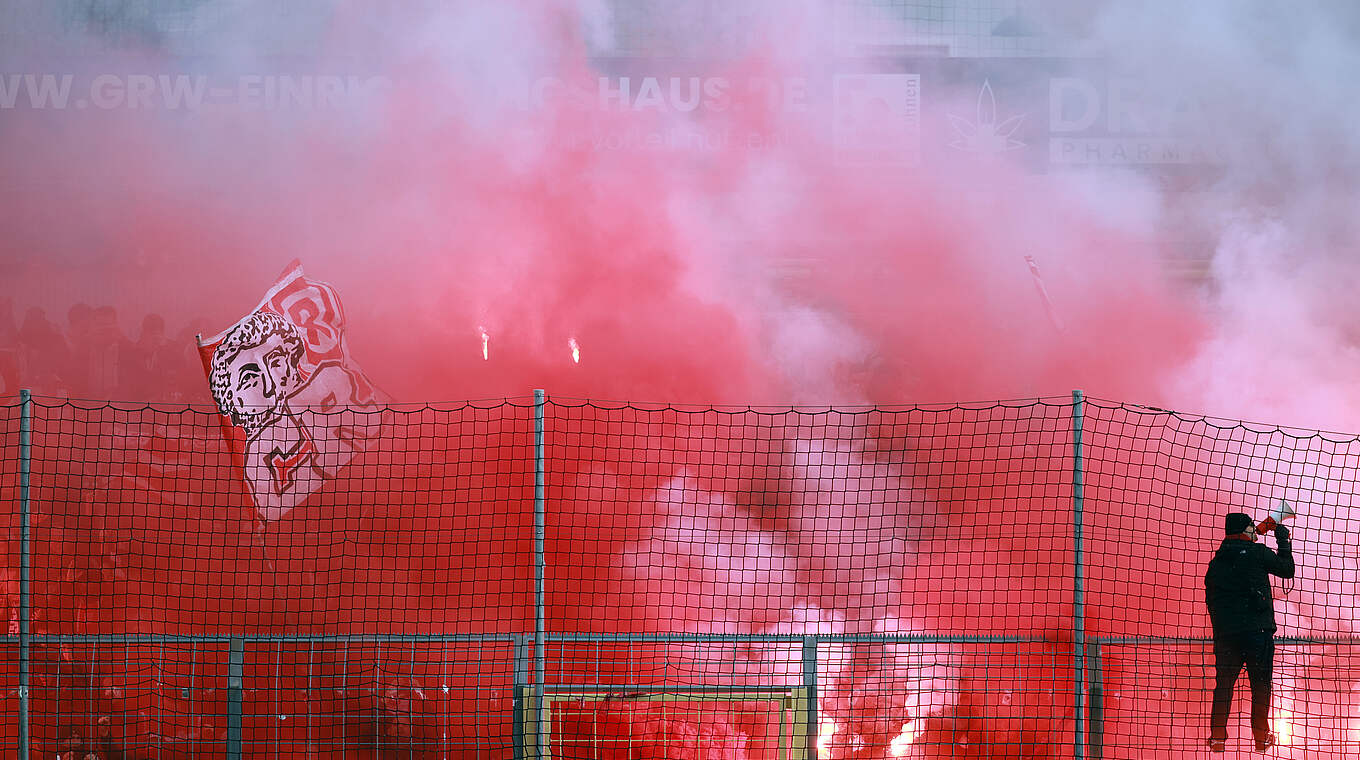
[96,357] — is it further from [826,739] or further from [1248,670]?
[1248,670]

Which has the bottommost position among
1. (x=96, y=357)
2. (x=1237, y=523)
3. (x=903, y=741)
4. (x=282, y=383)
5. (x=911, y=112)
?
(x=903, y=741)

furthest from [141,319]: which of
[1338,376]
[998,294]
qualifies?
[1338,376]

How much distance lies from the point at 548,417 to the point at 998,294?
367 cm

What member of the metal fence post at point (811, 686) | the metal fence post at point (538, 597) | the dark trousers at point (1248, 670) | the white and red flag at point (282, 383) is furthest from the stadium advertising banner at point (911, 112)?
the metal fence post at point (538, 597)

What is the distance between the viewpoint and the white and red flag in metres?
6.06

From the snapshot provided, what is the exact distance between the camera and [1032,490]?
852 centimetres

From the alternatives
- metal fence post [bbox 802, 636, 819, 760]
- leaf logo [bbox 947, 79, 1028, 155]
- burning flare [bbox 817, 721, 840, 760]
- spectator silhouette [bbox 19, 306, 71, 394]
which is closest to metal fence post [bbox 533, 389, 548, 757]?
metal fence post [bbox 802, 636, 819, 760]

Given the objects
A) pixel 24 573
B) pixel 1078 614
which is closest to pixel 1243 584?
pixel 1078 614

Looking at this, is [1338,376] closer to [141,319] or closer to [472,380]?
[472,380]

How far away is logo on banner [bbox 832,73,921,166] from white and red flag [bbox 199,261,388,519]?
4.28 m

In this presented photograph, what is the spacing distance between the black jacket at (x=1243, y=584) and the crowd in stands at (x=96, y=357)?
8.07 m

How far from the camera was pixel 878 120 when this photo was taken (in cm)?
956

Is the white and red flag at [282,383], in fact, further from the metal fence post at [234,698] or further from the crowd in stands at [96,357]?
the crowd in stands at [96,357]

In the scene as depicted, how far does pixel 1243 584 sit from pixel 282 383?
15.8 ft
